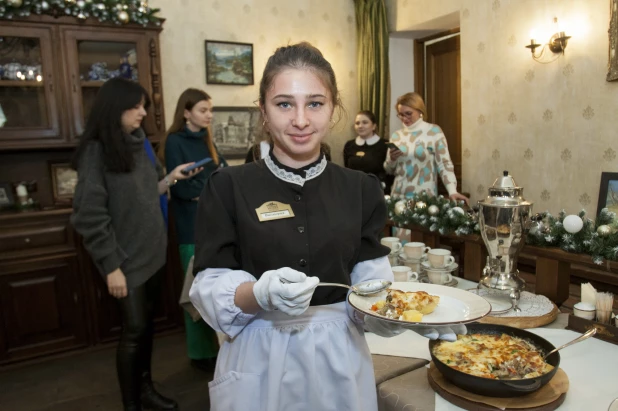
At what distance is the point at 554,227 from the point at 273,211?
0.97 metres

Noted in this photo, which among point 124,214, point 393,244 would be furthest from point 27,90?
point 393,244

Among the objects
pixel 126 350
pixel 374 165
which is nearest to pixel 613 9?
pixel 374 165

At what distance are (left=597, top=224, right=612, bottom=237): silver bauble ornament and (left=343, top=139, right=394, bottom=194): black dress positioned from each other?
253 centimetres

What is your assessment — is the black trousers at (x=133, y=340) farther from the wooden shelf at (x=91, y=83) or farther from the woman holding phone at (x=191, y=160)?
the wooden shelf at (x=91, y=83)

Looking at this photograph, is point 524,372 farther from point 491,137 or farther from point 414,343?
point 491,137

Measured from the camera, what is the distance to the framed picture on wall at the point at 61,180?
345cm

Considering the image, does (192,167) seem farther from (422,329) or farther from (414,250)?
(422,329)

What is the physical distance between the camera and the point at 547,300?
1.46m

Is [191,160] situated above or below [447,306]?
above

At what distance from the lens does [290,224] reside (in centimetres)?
99

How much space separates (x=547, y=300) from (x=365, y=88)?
11.1ft

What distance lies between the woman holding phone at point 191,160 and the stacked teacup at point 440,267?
4.50ft

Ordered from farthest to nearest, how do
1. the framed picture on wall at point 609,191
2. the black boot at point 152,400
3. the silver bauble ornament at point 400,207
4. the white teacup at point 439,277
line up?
the framed picture on wall at point 609,191, the black boot at point 152,400, the silver bauble ornament at point 400,207, the white teacup at point 439,277

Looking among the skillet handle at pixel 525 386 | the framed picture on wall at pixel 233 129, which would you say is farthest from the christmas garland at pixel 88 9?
the skillet handle at pixel 525 386
